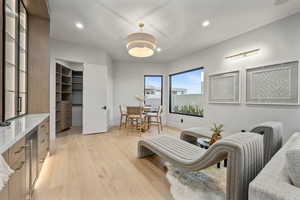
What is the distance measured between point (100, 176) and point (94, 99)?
299 centimetres

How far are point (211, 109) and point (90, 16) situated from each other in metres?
3.98

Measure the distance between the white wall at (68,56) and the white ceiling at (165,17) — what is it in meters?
0.27

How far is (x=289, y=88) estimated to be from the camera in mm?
2803

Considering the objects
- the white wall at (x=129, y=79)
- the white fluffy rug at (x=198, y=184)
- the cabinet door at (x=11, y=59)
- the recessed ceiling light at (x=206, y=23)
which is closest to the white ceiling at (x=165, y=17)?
the recessed ceiling light at (x=206, y=23)

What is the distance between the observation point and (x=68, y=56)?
4258 millimetres

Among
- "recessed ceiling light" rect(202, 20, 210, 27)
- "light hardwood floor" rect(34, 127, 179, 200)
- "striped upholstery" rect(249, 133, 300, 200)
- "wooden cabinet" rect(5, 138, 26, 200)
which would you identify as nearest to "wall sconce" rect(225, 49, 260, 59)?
"recessed ceiling light" rect(202, 20, 210, 27)

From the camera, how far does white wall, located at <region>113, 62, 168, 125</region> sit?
6.12m

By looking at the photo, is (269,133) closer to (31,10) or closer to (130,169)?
(130,169)

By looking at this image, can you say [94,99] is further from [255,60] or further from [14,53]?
[255,60]

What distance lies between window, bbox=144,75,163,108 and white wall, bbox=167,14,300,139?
2.04m

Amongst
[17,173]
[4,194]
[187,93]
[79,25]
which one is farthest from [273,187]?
[187,93]

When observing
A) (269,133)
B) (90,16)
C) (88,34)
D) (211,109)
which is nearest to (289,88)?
(269,133)

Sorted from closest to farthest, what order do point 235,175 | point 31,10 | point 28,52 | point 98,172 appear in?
point 235,175 → point 98,172 → point 31,10 → point 28,52

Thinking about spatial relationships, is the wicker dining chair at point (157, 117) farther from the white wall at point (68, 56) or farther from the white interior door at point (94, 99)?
the white wall at point (68, 56)
